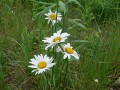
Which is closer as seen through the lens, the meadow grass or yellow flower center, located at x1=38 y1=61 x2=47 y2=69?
yellow flower center, located at x1=38 y1=61 x2=47 y2=69

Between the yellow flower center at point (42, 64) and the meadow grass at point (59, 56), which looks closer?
the yellow flower center at point (42, 64)

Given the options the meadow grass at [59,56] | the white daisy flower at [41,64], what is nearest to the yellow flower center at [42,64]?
the white daisy flower at [41,64]

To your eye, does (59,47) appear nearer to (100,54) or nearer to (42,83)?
(42,83)

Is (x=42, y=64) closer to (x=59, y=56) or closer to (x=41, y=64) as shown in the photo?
(x=41, y=64)

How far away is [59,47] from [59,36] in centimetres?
6

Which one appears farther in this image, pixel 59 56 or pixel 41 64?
pixel 59 56

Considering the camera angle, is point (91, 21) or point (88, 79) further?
point (91, 21)

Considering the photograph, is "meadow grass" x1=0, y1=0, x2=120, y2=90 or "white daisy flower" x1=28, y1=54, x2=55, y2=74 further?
"meadow grass" x1=0, y1=0, x2=120, y2=90

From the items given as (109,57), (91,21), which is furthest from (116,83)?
(91,21)

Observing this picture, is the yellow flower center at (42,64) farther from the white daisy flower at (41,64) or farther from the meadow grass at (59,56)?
the meadow grass at (59,56)

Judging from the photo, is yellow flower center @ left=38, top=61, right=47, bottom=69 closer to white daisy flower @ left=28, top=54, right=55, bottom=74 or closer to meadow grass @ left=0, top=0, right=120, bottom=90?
white daisy flower @ left=28, top=54, right=55, bottom=74

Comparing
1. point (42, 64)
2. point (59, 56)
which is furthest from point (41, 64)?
point (59, 56)

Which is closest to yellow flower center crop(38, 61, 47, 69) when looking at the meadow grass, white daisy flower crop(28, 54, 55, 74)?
white daisy flower crop(28, 54, 55, 74)

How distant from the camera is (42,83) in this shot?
1.91 m
